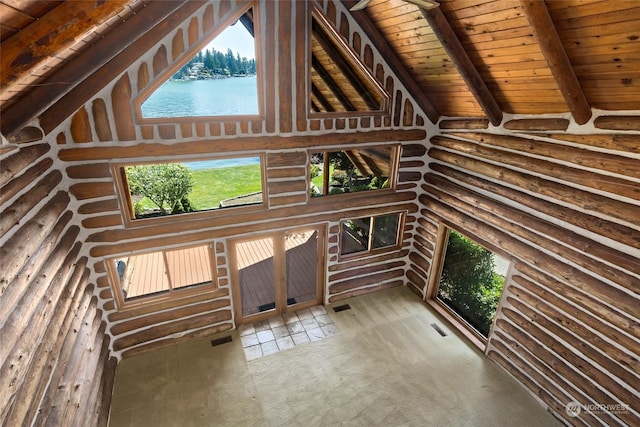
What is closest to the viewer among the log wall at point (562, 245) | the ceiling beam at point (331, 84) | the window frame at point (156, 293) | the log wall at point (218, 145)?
the log wall at point (562, 245)

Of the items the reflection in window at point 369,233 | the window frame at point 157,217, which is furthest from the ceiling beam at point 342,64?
the reflection in window at point 369,233

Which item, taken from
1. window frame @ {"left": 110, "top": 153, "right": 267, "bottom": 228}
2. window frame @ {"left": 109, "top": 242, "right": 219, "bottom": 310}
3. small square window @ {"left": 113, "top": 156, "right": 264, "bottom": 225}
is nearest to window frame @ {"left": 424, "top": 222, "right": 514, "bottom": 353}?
window frame @ {"left": 110, "top": 153, "right": 267, "bottom": 228}

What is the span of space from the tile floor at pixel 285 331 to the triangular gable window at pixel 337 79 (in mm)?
4325

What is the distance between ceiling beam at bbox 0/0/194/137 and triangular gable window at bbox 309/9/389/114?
93.1 inches

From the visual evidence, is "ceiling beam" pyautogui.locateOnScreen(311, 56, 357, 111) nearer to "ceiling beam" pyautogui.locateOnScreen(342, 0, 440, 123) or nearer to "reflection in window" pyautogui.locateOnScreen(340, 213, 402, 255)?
"ceiling beam" pyautogui.locateOnScreen(342, 0, 440, 123)

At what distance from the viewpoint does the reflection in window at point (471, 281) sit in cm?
609

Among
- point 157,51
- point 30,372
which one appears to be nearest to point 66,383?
point 30,372

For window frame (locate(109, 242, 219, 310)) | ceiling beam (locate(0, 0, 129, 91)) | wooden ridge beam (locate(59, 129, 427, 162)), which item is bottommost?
window frame (locate(109, 242, 219, 310))

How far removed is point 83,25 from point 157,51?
2.59 m

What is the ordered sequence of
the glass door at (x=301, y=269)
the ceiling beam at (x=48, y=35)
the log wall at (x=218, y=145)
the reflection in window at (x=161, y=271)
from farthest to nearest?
the glass door at (x=301, y=269)
the reflection in window at (x=161, y=271)
the log wall at (x=218, y=145)
the ceiling beam at (x=48, y=35)

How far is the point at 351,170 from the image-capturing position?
255 inches

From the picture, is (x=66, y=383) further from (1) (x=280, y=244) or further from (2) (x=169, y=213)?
(1) (x=280, y=244)

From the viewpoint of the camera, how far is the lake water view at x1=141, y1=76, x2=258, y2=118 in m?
4.64

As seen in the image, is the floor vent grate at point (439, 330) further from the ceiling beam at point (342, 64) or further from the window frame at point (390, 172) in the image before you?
the ceiling beam at point (342, 64)
